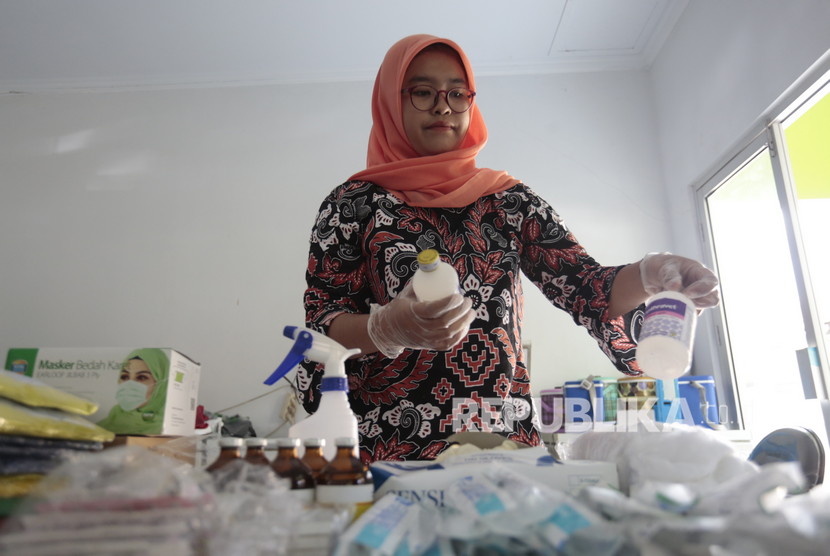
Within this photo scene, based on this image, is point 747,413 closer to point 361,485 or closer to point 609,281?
point 609,281

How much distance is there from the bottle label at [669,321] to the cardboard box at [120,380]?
0.73 metres

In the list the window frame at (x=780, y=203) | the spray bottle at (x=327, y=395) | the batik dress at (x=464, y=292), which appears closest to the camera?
the spray bottle at (x=327, y=395)

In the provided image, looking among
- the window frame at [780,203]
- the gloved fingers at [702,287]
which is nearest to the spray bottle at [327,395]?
the gloved fingers at [702,287]

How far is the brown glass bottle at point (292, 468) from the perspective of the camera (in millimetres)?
475

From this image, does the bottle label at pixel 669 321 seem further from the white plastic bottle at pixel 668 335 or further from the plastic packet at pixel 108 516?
the plastic packet at pixel 108 516

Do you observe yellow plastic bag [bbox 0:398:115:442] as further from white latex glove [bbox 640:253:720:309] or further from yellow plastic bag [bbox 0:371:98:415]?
white latex glove [bbox 640:253:720:309]

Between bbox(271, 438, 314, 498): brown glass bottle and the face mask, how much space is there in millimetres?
530

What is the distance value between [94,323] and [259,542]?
2.79 m

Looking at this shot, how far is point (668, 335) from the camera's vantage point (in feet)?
2.31

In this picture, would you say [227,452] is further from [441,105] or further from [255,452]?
[441,105]

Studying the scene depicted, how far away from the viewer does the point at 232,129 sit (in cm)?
302

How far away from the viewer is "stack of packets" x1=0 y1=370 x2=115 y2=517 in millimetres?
441

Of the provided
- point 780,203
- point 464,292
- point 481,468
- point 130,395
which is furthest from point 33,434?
point 780,203

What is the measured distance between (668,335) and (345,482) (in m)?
0.44
